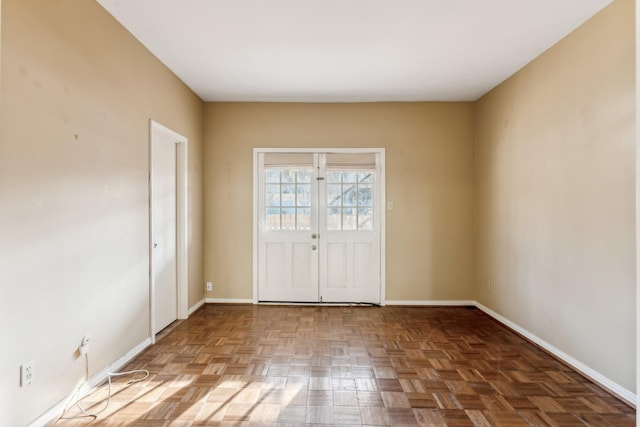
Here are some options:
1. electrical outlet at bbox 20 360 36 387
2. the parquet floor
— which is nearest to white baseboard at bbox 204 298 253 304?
the parquet floor

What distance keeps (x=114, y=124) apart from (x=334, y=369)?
2.53 metres

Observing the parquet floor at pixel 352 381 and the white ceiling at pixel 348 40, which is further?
the white ceiling at pixel 348 40

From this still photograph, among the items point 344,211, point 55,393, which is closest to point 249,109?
point 344,211

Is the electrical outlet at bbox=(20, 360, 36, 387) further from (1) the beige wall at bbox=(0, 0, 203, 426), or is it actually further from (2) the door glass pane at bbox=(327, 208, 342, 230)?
(2) the door glass pane at bbox=(327, 208, 342, 230)

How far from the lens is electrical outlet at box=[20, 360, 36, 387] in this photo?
187 centimetres

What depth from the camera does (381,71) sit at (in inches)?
144

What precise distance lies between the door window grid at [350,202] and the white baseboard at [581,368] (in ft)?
6.59

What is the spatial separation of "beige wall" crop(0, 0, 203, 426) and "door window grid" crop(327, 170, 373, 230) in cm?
231

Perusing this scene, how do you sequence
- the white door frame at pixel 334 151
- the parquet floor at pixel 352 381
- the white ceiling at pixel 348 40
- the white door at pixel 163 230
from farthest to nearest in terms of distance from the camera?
1. the white door frame at pixel 334 151
2. the white door at pixel 163 230
3. the white ceiling at pixel 348 40
4. the parquet floor at pixel 352 381

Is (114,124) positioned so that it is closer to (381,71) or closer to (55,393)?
(55,393)

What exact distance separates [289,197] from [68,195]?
9.07ft

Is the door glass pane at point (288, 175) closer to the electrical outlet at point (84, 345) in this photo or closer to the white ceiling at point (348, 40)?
the white ceiling at point (348, 40)

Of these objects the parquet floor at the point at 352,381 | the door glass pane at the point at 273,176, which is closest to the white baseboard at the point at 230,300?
the parquet floor at the point at 352,381

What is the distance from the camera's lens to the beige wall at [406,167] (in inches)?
184
